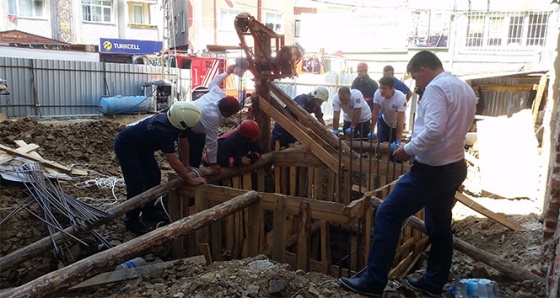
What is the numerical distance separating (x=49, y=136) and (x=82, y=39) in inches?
720

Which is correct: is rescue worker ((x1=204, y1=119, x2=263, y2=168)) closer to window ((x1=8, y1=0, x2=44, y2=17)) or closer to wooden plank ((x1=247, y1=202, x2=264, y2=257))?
wooden plank ((x1=247, y1=202, x2=264, y2=257))

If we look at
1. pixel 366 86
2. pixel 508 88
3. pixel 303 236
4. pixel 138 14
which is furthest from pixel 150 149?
pixel 138 14

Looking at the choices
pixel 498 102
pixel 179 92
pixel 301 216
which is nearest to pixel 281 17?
pixel 179 92

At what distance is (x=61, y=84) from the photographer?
14.7m

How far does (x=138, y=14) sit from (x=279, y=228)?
25805mm

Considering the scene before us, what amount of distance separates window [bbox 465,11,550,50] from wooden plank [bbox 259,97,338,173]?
1542 centimetres

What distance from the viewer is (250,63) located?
5742 mm

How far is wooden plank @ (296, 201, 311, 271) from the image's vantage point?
3707mm

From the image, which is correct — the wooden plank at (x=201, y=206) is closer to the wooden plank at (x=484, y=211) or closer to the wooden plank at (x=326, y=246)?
the wooden plank at (x=326, y=246)

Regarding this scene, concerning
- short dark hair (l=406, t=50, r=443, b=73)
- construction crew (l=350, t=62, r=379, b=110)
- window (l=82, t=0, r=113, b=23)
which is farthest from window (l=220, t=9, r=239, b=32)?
short dark hair (l=406, t=50, r=443, b=73)

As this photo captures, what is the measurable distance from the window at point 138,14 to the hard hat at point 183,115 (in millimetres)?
24443

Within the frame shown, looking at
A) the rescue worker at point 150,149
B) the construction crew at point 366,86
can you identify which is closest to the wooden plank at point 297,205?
the rescue worker at point 150,149

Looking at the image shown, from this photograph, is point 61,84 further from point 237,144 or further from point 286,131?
point 237,144

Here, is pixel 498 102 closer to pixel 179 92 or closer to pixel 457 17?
pixel 457 17
